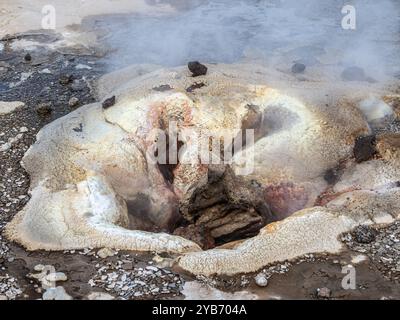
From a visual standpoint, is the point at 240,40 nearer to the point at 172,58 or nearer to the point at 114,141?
the point at 172,58

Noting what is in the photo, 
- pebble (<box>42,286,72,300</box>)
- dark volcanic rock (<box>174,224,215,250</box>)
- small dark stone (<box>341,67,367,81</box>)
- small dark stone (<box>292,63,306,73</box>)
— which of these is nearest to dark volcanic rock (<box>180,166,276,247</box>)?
dark volcanic rock (<box>174,224,215,250</box>)

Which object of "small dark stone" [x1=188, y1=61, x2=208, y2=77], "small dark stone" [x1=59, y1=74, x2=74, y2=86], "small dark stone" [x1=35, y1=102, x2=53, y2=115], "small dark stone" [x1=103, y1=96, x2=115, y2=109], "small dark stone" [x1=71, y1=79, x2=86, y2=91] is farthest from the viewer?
"small dark stone" [x1=59, y1=74, x2=74, y2=86]

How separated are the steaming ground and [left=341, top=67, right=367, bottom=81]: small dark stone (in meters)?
0.19

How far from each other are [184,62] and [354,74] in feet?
9.64

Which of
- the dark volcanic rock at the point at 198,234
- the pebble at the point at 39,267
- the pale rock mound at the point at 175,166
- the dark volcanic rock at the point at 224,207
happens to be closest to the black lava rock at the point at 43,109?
the pale rock mound at the point at 175,166

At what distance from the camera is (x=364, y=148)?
6281mm

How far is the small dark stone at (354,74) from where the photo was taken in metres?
8.10

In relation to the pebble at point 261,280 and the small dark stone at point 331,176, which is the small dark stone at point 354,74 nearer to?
the small dark stone at point 331,176

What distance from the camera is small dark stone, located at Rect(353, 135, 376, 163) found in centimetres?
Answer: 625

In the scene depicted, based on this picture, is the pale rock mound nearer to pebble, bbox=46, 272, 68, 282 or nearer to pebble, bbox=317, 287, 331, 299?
pebble, bbox=46, 272, 68, 282

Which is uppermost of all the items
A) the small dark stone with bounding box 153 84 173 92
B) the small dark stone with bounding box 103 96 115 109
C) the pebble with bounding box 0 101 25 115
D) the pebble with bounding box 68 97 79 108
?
the small dark stone with bounding box 153 84 173 92

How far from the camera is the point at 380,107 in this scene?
718cm

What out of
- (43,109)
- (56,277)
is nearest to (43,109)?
(43,109)

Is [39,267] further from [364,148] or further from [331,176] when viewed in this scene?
[364,148]
